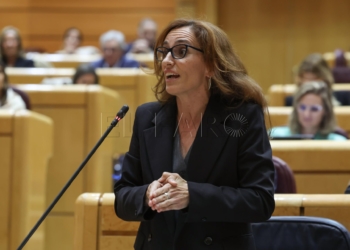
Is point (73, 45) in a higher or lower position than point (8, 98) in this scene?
higher

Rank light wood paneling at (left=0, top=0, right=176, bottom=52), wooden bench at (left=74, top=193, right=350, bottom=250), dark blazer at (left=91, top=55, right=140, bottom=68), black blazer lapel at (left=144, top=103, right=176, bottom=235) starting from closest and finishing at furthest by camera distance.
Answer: black blazer lapel at (left=144, top=103, right=176, bottom=235) < wooden bench at (left=74, top=193, right=350, bottom=250) < dark blazer at (left=91, top=55, right=140, bottom=68) < light wood paneling at (left=0, top=0, right=176, bottom=52)

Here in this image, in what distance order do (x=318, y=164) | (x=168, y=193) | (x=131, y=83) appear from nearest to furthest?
1. (x=168, y=193)
2. (x=318, y=164)
3. (x=131, y=83)

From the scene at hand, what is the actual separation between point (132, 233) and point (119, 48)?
3.33m

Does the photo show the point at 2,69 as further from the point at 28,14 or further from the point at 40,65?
the point at 28,14

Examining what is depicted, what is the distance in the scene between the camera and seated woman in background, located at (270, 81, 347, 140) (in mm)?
3184

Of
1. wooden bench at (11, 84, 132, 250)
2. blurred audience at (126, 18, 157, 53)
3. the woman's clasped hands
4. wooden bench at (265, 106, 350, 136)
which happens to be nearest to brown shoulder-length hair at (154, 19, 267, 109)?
the woman's clasped hands

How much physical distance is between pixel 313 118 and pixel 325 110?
2.8 inches

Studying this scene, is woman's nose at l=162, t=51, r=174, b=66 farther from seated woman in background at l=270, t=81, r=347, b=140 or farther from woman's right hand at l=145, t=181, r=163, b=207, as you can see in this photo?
seated woman in background at l=270, t=81, r=347, b=140

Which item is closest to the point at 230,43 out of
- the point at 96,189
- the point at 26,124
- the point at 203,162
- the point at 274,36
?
the point at 203,162

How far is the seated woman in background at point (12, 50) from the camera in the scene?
5.02m

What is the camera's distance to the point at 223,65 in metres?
1.39

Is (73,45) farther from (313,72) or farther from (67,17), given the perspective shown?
(313,72)

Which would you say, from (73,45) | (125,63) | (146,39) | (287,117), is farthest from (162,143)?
(73,45)

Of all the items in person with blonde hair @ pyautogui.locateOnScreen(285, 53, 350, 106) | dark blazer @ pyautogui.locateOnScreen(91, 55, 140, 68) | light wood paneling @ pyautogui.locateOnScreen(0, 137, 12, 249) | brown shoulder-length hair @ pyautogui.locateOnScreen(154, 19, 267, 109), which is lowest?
light wood paneling @ pyautogui.locateOnScreen(0, 137, 12, 249)
